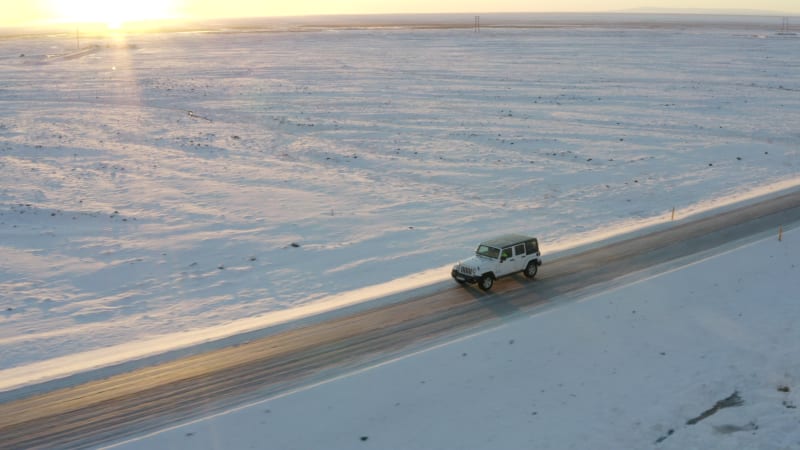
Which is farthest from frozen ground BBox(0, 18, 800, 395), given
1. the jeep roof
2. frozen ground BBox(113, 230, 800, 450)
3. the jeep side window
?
frozen ground BBox(113, 230, 800, 450)

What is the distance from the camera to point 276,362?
19.1 metres

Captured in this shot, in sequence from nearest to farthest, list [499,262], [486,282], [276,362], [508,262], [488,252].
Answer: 1. [276,362]
2. [486,282]
3. [499,262]
4. [508,262]
5. [488,252]

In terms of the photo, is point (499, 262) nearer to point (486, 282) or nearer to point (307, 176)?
point (486, 282)

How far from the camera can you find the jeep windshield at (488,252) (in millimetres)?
24328

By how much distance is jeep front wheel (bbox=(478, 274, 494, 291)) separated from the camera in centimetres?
2382

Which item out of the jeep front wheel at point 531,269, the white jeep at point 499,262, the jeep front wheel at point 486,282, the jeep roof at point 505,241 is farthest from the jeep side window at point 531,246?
the jeep front wheel at point 486,282

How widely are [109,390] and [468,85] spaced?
61.6m

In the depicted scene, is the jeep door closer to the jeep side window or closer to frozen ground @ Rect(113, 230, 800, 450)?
the jeep side window

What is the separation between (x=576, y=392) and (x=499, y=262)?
736cm

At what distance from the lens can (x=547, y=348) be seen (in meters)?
19.8

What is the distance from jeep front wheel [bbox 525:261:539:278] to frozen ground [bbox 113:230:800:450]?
2658 millimetres

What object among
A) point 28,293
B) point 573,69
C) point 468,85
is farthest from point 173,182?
point 573,69

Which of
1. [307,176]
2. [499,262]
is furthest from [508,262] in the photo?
[307,176]

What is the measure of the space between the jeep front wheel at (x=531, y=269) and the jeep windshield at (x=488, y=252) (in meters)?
1.52
